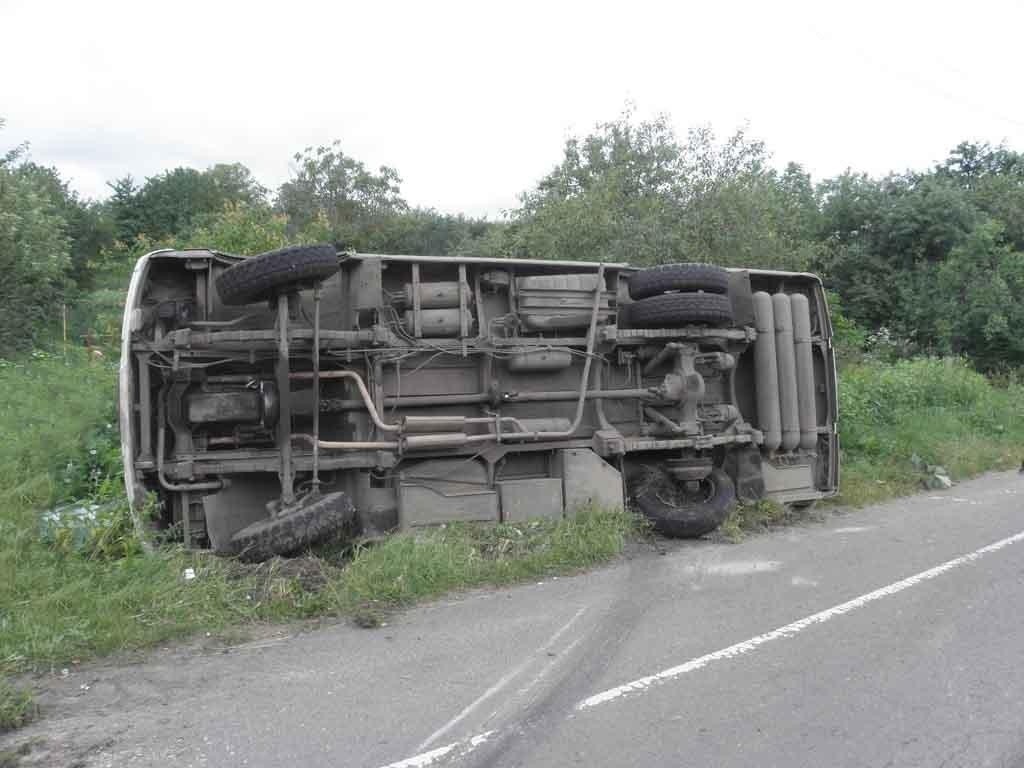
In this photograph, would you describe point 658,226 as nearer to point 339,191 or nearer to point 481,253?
point 481,253

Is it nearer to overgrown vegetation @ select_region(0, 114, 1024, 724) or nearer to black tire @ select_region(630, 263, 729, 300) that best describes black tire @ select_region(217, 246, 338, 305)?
overgrown vegetation @ select_region(0, 114, 1024, 724)

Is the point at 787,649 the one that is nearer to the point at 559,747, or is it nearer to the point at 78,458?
the point at 559,747

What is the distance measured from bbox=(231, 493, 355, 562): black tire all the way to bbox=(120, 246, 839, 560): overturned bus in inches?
0.5

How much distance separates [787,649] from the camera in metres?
4.73

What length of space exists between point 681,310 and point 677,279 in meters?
0.32

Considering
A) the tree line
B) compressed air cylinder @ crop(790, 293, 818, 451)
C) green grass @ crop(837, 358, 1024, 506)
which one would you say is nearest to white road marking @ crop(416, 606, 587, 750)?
compressed air cylinder @ crop(790, 293, 818, 451)

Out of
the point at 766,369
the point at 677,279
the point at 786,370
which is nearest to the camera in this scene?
the point at 677,279

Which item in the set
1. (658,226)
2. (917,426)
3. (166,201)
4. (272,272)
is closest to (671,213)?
(658,226)

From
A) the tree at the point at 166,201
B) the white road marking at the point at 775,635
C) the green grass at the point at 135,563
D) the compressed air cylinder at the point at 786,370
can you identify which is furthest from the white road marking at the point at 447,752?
the tree at the point at 166,201

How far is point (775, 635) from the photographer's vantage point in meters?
4.97

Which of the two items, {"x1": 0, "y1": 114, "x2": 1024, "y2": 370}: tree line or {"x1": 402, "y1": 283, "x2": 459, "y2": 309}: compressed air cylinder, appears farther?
{"x1": 0, "y1": 114, "x2": 1024, "y2": 370}: tree line

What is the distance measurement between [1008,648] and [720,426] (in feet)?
12.6

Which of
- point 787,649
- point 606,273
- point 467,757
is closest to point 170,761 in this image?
point 467,757

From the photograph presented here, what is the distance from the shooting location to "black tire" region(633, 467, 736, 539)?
7586 millimetres
